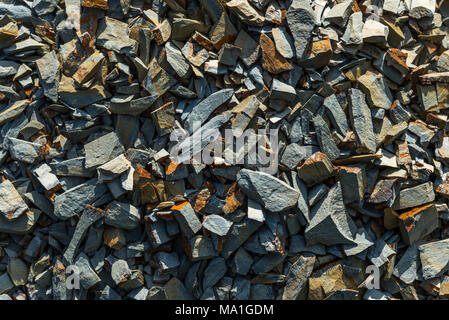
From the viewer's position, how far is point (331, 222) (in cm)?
397

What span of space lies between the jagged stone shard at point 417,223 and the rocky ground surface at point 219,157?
2cm

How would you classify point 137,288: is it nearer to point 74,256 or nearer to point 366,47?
point 74,256

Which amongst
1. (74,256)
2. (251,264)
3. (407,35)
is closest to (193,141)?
(251,264)

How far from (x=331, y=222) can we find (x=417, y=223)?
919 mm

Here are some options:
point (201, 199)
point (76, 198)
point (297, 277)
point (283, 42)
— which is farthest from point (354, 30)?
point (76, 198)

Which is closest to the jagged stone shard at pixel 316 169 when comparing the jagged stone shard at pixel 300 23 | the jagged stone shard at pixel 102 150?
the jagged stone shard at pixel 300 23

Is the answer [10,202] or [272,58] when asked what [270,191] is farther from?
[10,202]

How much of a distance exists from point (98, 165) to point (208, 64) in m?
1.50

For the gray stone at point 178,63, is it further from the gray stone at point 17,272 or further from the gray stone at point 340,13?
the gray stone at point 17,272

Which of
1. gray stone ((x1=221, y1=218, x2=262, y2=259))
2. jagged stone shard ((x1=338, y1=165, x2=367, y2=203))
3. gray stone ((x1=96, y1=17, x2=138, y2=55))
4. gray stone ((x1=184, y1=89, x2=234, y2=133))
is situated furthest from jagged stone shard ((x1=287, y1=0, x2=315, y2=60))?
gray stone ((x1=221, y1=218, x2=262, y2=259))

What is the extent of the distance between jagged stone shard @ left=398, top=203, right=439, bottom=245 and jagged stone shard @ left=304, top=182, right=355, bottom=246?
53 centimetres

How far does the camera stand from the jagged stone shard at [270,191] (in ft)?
12.9

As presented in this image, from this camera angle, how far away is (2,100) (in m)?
4.42

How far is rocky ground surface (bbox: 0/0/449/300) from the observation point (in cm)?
402
